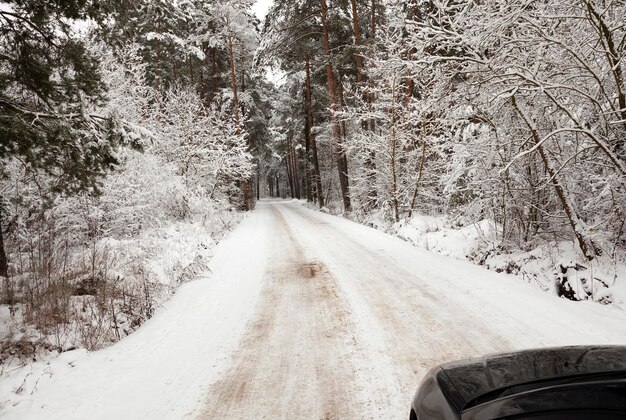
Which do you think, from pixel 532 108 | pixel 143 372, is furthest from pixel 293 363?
pixel 532 108

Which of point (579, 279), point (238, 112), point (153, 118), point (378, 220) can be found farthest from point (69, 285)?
point (238, 112)

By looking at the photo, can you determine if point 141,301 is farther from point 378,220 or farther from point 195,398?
point 378,220

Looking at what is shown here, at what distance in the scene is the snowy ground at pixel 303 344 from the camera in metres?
3.38

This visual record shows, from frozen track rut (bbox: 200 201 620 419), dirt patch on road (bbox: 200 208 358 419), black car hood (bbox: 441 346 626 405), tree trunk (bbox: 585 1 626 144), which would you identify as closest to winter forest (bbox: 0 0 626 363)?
tree trunk (bbox: 585 1 626 144)

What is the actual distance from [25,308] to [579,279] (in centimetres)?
863

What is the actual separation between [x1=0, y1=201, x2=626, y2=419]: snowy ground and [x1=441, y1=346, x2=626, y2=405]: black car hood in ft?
3.97

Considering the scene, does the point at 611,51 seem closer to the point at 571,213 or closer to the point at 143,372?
the point at 571,213

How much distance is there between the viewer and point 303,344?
14.8 feet

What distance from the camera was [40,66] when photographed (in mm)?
6414

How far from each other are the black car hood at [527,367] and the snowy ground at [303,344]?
1.21 metres

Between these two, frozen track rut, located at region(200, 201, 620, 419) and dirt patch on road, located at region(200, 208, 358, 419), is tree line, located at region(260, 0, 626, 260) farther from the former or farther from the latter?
dirt patch on road, located at region(200, 208, 358, 419)

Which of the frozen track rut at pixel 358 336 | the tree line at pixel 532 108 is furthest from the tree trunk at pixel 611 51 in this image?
the frozen track rut at pixel 358 336

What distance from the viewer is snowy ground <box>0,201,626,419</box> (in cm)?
338

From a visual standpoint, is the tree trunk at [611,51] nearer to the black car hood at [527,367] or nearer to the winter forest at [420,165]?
the winter forest at [420,165]
